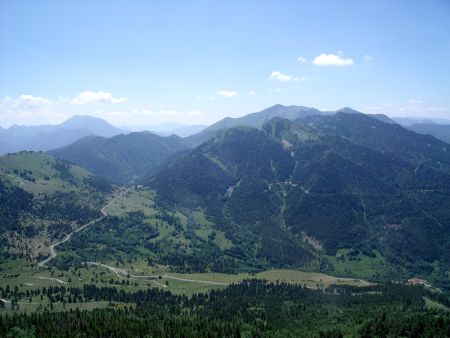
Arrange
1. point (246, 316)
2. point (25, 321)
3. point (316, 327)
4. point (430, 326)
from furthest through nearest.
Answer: point (246, 316)
point (316, 327)
point (25, 321)
point (430, 326)

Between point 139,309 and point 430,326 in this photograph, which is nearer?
point 430,326

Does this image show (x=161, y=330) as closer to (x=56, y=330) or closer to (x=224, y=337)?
(x=224, y=337)

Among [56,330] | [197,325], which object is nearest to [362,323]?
[197,325]

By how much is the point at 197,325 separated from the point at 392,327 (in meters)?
71.0

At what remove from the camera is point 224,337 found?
500 feet

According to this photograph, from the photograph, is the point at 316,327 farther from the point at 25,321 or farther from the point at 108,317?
the point at 25,321

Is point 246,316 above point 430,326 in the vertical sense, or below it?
below

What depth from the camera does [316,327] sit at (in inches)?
6845

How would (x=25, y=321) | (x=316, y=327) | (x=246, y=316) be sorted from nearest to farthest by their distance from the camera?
(x=25, y=321) < (x=316, y=327) < (x=246, y=316)

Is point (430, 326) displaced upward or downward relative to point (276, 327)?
upward

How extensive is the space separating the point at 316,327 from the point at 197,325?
49.0m

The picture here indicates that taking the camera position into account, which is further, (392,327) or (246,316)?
(246,316)

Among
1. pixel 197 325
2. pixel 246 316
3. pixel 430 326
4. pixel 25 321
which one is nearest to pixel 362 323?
A: pixel 430 326

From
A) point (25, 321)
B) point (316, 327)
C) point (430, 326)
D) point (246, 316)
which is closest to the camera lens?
point (430, 326)
